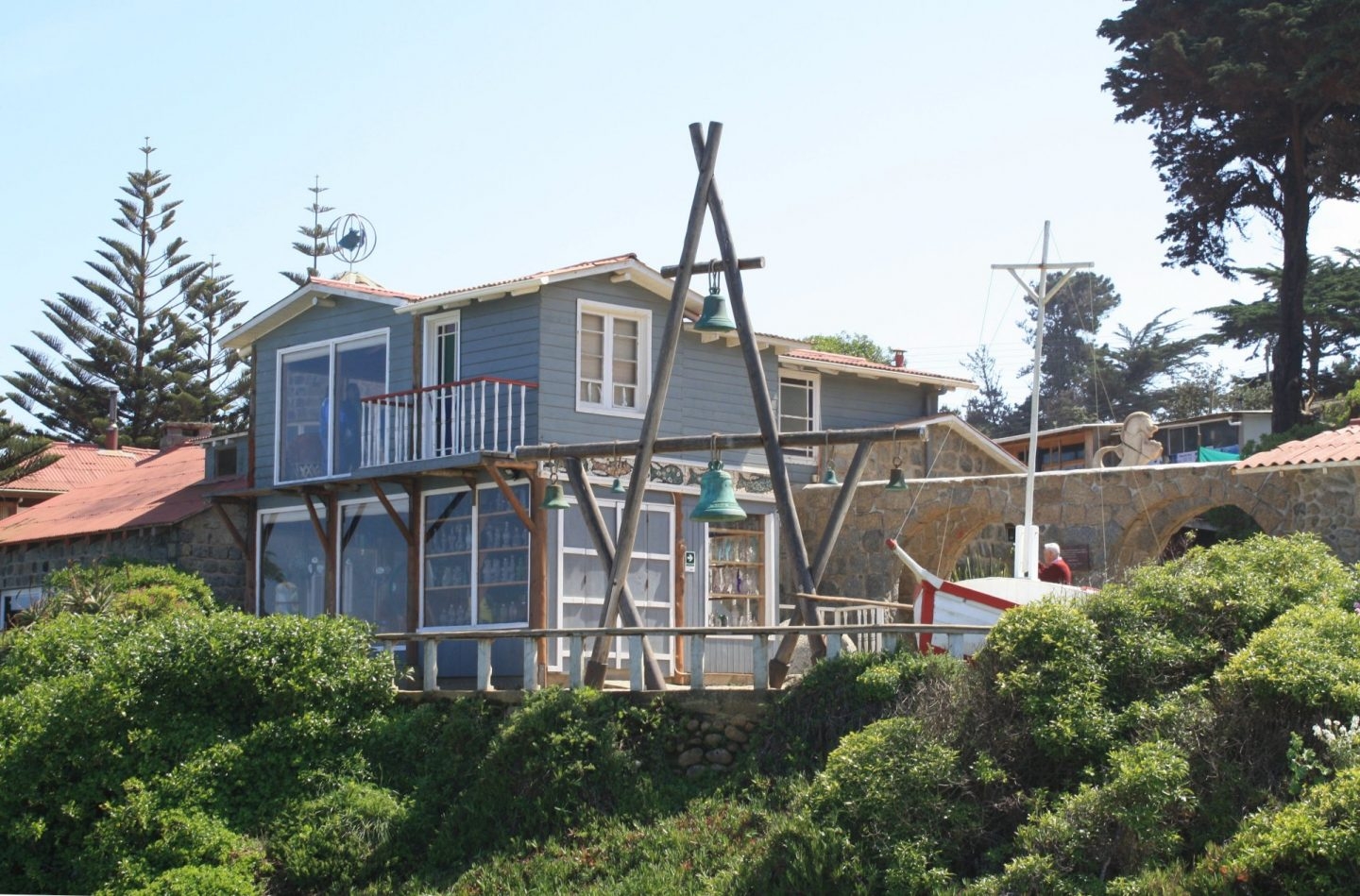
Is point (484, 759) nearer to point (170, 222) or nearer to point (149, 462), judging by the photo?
point (149, 462)

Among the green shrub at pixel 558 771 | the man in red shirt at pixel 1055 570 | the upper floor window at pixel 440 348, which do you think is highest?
the upper floor window at pixel 440 348

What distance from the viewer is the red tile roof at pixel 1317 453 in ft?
59.0

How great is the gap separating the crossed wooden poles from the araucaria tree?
1504 centimetres

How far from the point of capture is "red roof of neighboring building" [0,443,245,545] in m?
23.2

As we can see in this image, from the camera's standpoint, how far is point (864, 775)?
1197 cm

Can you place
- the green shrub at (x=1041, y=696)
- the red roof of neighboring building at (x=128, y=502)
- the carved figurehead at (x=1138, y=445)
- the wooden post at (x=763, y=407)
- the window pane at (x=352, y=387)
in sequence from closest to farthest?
the green shrub at (x=1041, y=696), the wooden post at (x=763, y=407), the window pane at (x=352, y=387), the red roof of neighboring building at (x=128, y=502), the carved figurehead at (x=1138, y=445)

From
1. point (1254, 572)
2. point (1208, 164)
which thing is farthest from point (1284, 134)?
point (1254, 572)

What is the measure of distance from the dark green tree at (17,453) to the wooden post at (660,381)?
Result: 15.8m

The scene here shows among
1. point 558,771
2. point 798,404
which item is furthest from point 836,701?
point 798,404

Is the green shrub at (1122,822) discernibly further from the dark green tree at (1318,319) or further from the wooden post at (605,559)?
the dark green tree at (1318,319)

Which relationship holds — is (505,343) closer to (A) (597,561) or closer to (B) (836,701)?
(A) (597,561)

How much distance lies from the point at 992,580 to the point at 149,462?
57.8 ft

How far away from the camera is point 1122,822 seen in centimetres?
1062

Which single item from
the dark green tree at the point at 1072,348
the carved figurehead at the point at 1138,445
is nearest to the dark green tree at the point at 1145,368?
the dark green tree at the point at 1072,348
